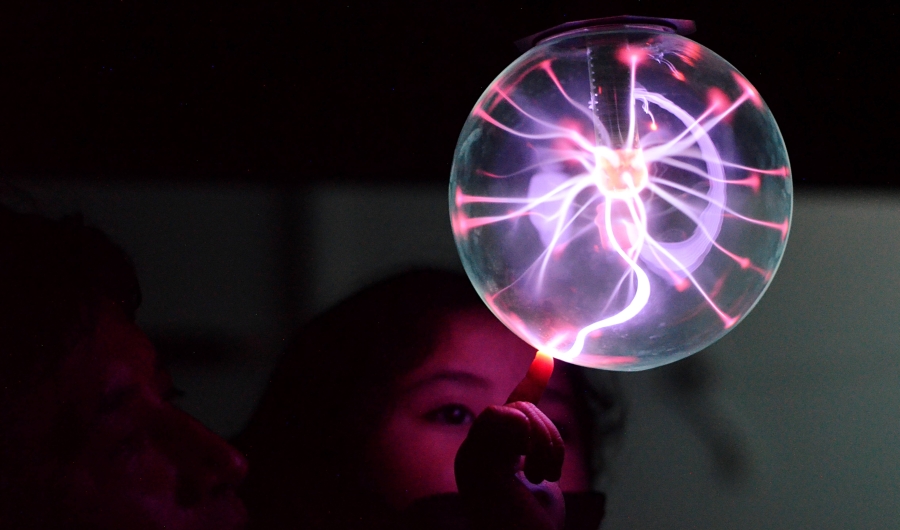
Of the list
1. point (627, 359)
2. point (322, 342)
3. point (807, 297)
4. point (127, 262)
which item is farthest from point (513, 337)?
point (127, 262)

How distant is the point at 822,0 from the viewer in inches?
51.1

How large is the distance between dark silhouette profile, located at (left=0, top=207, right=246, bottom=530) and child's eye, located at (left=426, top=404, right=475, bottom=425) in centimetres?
35

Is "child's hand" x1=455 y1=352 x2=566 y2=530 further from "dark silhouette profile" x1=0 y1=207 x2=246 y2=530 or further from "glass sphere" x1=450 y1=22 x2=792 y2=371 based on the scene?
"dark silhouette profile" x1=0 y1=207 x2=246 y2=530

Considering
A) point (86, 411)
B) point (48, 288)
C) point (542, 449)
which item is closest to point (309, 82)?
point (48, 288)

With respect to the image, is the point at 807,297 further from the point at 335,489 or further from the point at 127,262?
the point at 127,262

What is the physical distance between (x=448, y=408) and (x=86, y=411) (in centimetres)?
62

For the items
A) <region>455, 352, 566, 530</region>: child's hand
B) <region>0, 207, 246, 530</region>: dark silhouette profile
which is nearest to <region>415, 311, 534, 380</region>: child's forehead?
<region>455, 352, 566, 530</region>: child's hand

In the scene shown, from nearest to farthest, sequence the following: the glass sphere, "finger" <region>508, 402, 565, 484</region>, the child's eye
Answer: the glass sphere → "finger" <region>508, 402, 565, 484</region> → the child's eye

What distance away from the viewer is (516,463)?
1000 mm

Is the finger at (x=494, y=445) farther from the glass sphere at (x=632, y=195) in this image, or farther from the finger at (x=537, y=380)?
the glass sphere at (x=632, y=195)

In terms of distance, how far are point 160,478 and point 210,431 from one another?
0.38 ft

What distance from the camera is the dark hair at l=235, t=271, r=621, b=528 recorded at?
127 centimetres

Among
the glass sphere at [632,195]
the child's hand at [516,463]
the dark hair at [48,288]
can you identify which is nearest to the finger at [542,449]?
the child's hand at [516,463]

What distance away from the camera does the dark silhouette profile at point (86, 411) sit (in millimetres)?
1154
